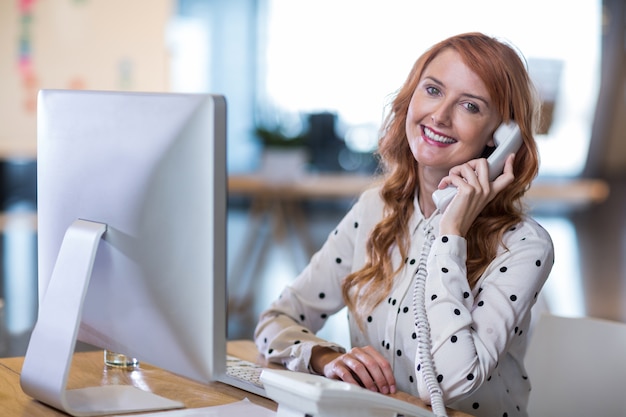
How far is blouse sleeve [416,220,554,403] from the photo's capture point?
155 cm

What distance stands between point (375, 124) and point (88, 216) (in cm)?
1071

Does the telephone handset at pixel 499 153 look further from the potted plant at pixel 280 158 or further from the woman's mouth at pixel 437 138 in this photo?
the potted plant at pixel 280 158

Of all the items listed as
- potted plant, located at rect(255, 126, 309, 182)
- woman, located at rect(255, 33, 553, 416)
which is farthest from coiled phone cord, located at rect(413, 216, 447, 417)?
potted plant, located at rect(255, 126, 309, 182)

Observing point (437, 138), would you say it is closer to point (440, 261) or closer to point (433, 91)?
point (433, 91)

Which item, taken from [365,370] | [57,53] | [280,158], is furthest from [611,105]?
[365,370]

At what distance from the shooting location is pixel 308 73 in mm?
12016

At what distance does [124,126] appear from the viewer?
1314 mm

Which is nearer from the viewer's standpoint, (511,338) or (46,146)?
(46,146)

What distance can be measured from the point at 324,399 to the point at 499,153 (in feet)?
2.58

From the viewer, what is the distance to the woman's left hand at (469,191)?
169 centimetres

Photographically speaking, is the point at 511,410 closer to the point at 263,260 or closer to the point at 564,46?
the point at 263,260

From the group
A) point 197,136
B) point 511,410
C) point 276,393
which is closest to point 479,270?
point 511,410

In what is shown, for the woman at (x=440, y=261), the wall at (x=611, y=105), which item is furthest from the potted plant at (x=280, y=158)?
the wall at (x=611, y=105)

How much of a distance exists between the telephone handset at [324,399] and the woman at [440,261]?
23 centimetres
